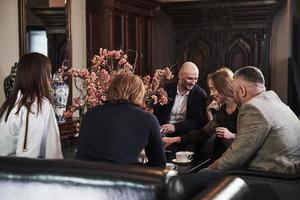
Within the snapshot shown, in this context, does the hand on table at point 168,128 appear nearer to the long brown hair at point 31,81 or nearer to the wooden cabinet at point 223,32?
the long brown hair at point 31,81

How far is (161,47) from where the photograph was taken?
7699 mm

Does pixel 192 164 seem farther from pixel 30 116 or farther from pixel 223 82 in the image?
pixel 30 116

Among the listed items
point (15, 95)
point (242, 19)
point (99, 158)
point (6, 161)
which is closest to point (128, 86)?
point (99, 158)

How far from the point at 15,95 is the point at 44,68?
212 mm

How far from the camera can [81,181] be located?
5.40 feet

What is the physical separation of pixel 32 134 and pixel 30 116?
10 cm

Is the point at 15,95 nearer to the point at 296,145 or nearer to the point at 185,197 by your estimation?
the point at 185,197

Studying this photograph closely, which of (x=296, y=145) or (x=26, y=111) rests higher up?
(x=26, y=111)

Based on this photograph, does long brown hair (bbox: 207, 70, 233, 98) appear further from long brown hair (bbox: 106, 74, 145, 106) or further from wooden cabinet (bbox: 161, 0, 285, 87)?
wooden cabinet (bbox: 161, 0, 285, 87)

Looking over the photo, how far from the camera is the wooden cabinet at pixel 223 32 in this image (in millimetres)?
6766

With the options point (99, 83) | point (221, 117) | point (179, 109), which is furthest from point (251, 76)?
point (179, 109)

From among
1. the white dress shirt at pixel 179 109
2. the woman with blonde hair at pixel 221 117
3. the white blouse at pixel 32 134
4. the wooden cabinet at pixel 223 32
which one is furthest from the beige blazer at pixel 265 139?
the wooden cabinet at pixel 223 32

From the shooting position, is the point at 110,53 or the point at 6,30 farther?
the point at 6,30

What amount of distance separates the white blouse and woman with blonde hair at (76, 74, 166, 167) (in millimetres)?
254
